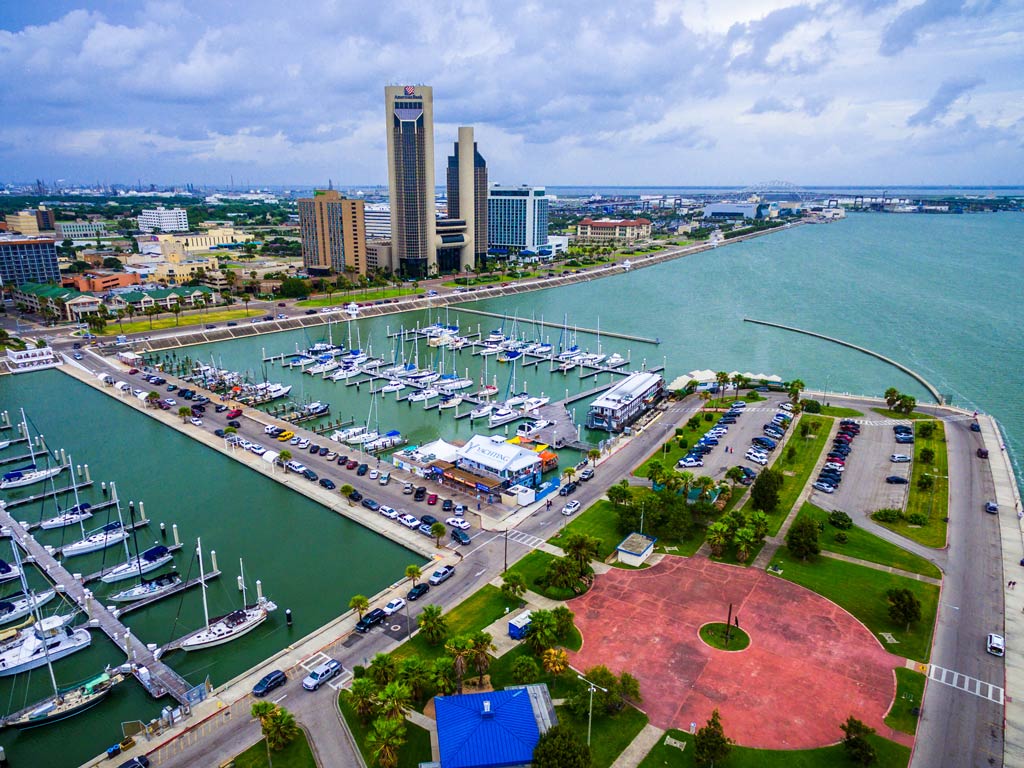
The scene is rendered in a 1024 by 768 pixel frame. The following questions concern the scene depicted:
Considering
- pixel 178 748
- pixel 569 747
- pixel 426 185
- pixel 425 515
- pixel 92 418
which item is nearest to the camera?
pixel 569 747

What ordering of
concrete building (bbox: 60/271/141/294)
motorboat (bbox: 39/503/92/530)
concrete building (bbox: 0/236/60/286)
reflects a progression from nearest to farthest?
motorboat (bbox: 39/503/92/530) < concrete building (bbox: 0/236/60/286) < concrete building (bbox: 60/271/141/294)

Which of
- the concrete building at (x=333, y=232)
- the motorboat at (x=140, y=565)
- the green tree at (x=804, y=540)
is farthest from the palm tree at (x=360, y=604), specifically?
the concrete building at (x=333, y=232)

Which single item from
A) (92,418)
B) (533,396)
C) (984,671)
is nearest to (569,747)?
(984,671)

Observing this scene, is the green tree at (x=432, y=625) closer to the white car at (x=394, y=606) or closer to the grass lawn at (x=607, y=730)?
the white car at (x=394, y=606)

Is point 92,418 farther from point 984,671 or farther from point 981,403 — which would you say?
point 981,403

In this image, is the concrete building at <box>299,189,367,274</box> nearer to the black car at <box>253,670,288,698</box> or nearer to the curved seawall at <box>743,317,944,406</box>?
the curved seawall at <box>743,317,944,406</box>

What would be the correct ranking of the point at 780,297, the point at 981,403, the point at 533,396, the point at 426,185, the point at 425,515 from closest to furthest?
the point at 425,515 → the point at 981,403 → the point at 533,396 → the point at 780,297 → the point at 426,185

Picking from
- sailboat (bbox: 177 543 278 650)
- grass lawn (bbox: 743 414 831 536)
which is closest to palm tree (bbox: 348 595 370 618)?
sailboat (bbox: 177 543 278 650)

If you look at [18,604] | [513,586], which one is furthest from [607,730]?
[18,604]
